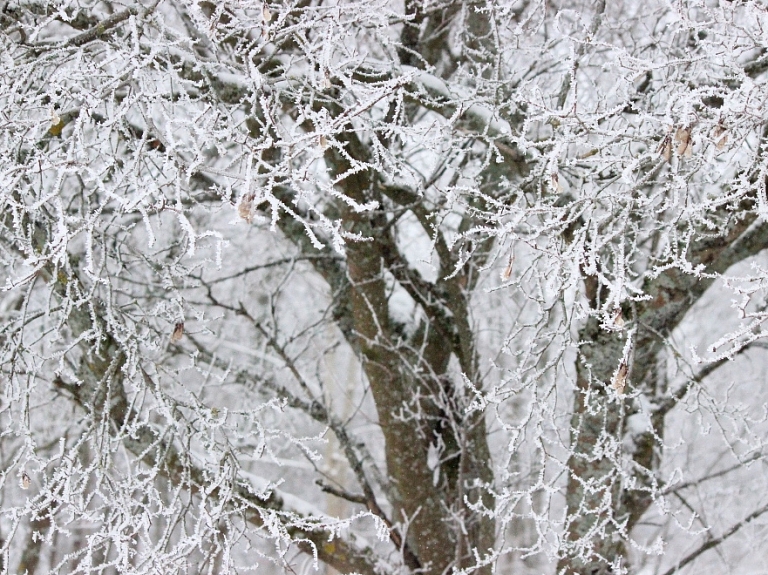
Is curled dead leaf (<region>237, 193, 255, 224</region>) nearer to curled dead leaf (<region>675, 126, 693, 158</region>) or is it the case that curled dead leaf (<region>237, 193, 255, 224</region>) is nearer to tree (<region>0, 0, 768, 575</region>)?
tree (<region>0, 0, 768, 575</region>)

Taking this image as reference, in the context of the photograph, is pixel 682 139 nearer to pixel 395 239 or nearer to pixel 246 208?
pixel 246 208

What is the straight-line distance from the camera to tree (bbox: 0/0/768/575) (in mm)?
2730

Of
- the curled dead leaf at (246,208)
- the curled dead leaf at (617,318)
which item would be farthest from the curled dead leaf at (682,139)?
the curled dead leaf at (246,208)

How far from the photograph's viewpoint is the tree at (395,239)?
2730mm

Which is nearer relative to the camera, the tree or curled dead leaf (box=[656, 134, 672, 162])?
curled dead leaf (box=[656, 134, 672, 162])

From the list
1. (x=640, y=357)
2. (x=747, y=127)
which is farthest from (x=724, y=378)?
(x=747, y=127)

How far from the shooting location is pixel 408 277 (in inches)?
234

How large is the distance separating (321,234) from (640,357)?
2.74m

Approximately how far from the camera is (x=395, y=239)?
6.36m

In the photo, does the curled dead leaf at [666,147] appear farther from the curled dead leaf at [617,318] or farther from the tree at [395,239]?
the curled dead leaf at [617,318]

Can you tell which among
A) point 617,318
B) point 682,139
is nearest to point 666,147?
point 682,139

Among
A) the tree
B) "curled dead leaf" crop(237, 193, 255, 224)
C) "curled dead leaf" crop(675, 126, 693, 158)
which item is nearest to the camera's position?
"curled dead leaf" crop(237, 193, 255, 224)

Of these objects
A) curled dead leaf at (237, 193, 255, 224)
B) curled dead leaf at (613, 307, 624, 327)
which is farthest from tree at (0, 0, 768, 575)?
curled dead leaf at (613, 307, 624, 327)

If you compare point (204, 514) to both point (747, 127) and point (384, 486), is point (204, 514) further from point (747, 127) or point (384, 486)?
point (384, 486)
